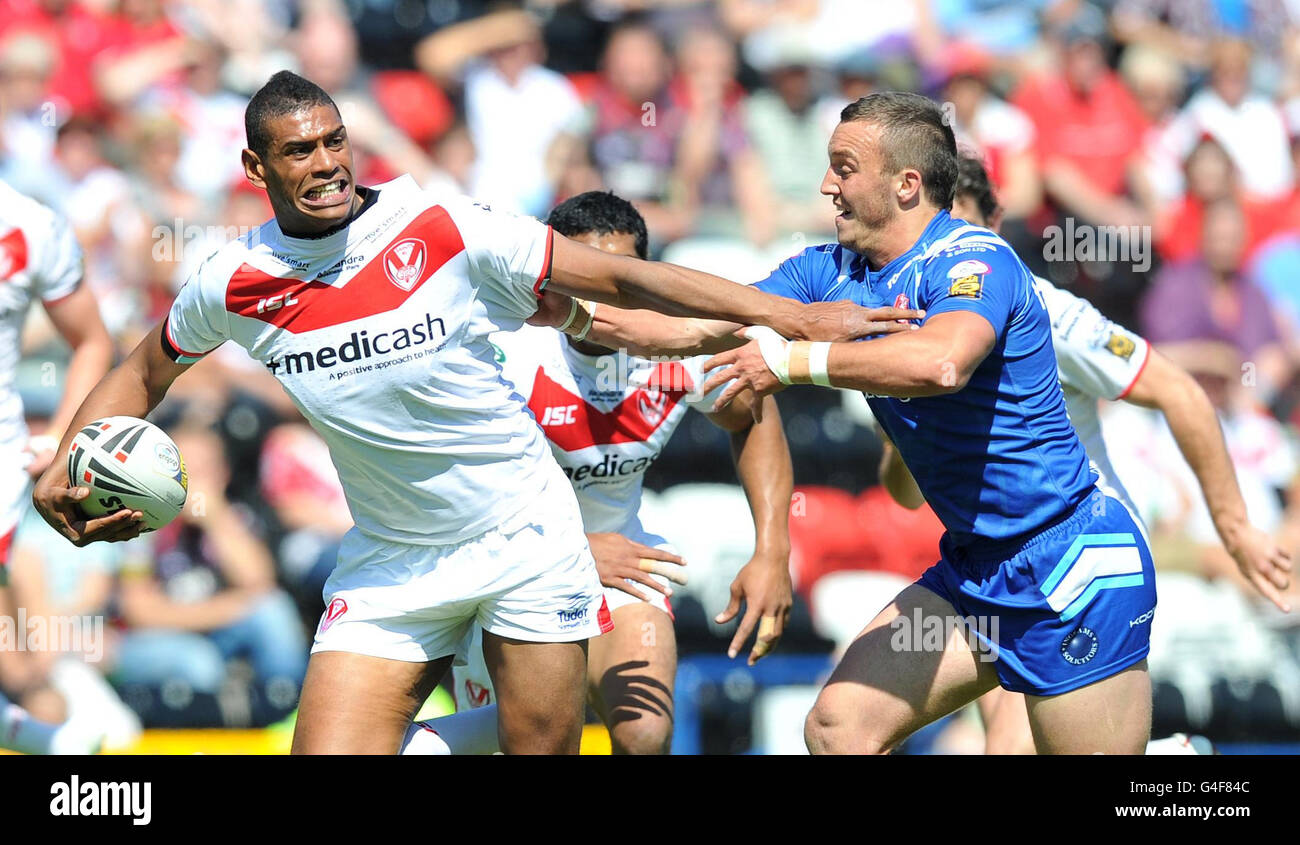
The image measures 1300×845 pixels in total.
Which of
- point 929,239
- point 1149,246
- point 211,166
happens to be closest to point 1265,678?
point 1149,246

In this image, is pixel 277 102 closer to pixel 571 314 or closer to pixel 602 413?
pixel 571 314

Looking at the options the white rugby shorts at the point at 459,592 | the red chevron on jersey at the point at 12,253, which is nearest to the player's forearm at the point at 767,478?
the white rugby shorts at the point at 459,592

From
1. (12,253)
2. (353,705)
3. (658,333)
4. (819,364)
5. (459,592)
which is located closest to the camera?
(819,364)

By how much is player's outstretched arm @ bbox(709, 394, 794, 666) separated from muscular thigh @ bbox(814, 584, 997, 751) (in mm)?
450

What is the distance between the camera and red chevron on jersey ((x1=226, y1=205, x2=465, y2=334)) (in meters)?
4.77

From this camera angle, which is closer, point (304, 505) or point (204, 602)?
point (204, 602)

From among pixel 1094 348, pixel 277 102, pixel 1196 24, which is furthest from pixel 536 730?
pixel 1196 24

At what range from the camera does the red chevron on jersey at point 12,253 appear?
6570 mm

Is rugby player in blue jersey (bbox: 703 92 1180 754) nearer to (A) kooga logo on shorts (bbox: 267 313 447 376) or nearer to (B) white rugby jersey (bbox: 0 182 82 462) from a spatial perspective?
(A) kooga logo on shorts (bbox: 267 313 447 376)

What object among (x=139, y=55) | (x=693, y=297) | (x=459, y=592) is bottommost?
(x=459, y=592)

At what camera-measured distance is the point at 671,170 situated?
35.6 feet

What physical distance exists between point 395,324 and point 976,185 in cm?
265
